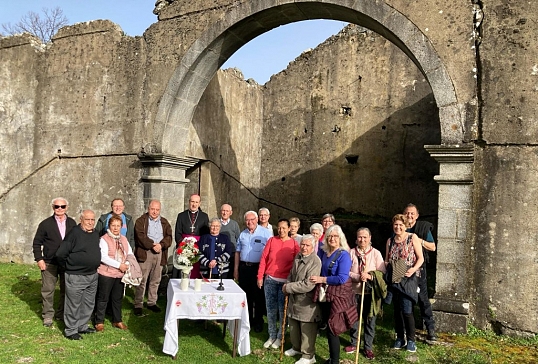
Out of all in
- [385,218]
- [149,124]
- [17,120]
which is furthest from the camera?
[385,218]

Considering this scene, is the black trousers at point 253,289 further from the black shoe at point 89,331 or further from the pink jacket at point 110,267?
the black shoe at point 89,331

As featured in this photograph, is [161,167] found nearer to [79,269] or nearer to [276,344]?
[79,269]

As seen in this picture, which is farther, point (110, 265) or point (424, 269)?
point (110, 265)

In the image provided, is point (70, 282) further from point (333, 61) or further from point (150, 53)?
point (333, 61)

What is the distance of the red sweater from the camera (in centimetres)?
Answer: 505

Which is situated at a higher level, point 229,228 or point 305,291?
point 229,228

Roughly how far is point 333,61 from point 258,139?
10.1ft

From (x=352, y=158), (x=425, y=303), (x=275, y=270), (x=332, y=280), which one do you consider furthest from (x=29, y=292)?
(x=352, y=158)

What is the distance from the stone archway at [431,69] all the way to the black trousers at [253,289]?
2208 millimetres

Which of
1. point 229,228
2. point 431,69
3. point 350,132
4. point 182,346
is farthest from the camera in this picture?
point 350,132

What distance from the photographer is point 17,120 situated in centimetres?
933

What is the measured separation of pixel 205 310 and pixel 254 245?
1.22 meters

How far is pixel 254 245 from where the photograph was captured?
18.3 feet

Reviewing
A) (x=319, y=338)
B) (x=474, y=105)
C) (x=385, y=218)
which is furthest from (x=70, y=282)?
(x=385, y=218)
